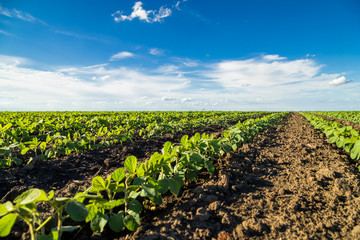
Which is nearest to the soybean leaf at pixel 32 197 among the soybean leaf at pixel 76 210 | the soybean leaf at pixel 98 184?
the soybean leaf at pixel 76 210

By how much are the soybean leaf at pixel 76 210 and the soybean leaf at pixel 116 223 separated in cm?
34

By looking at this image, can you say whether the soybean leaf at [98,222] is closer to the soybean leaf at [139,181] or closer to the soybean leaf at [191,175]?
the soybean leaf at [139,181]

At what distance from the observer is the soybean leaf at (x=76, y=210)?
44.4 inches

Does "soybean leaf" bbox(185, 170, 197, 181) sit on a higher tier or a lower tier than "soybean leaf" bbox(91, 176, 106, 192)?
lower

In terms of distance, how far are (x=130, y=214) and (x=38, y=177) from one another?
2.31 metres

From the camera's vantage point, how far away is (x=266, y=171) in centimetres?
282

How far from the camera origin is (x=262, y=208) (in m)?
1.85

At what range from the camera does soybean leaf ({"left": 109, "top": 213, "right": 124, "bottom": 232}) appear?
1.41 metres

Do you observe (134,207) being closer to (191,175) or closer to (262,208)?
(191,175)

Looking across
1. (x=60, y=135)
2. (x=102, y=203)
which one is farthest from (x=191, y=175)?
(x=60, y=135)

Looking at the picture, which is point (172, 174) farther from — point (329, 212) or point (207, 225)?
point (329, 212)

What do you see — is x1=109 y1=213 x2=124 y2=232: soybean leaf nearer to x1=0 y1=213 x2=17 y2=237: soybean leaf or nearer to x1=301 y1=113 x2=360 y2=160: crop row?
x1=0 y1=213 x2=17 y2=237: soybean leaf

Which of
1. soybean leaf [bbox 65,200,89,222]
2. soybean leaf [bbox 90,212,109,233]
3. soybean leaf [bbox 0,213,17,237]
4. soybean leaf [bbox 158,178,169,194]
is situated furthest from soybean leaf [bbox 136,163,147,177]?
soybean leaf [bbox 0,213,17,237]

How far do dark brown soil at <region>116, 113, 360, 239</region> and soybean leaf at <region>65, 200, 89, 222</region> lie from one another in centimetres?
51
